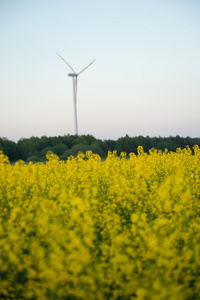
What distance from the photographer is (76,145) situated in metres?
32.9

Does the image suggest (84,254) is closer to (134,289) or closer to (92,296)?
(92,296)

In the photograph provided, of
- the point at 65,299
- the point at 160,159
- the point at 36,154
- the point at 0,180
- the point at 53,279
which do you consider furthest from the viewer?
the point at 36,154

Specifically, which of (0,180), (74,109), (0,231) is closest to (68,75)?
(74,109)

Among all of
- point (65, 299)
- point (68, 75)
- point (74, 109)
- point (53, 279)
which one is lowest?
point (65, 299)

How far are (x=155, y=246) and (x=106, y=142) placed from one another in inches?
1433

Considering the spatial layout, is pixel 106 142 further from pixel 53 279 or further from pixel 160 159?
pixel 53 279

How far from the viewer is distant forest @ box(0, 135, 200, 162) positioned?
33.3 m

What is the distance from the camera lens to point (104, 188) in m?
9.50

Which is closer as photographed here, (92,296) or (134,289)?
(92,296)

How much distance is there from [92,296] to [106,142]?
3679 centimetres

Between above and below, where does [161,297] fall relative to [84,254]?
below

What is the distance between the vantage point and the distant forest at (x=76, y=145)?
33.3m

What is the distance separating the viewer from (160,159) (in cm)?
1570

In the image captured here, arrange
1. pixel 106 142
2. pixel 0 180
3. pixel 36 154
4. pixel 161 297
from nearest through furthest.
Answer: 1. pixel 161 297
2. pixel 0 180
3. pixel 36 154
4. pixel 106 142
